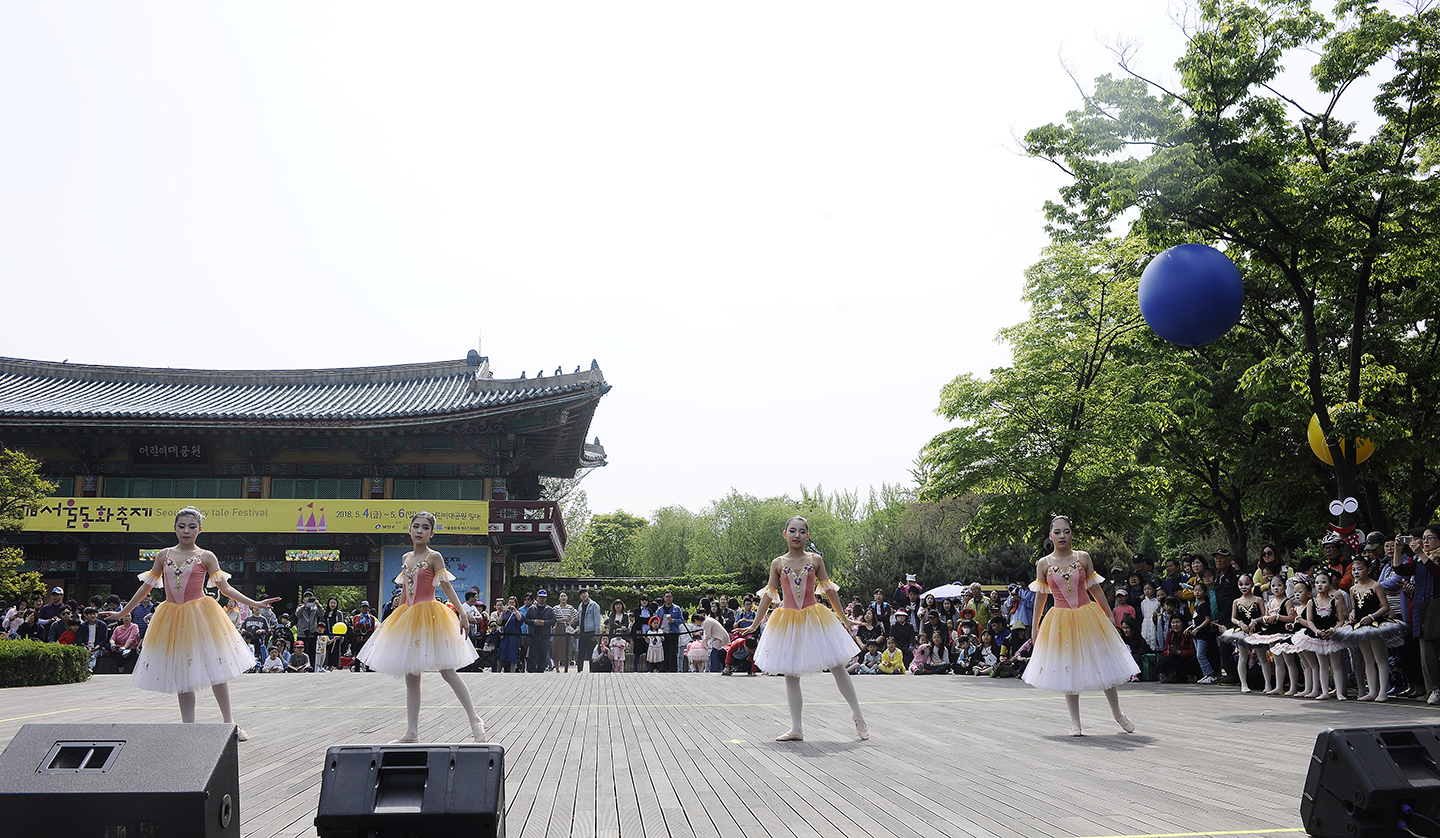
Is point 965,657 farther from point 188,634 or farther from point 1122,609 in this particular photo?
point 188,634

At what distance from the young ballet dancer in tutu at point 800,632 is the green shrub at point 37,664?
14.5 m

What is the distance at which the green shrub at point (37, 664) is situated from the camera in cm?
1709

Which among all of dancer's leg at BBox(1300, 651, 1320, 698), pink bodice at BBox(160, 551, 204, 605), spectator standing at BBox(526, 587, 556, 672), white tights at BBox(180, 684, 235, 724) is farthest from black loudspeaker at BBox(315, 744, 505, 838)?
spectator standing at BBox(526, 587, 556, 672)

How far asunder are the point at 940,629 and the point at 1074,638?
13.3 metres

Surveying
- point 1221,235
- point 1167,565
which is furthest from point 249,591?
point 1221,235

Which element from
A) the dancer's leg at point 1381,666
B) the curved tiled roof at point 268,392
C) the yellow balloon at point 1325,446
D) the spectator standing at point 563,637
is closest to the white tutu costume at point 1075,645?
the dancer's leg at point 1381,666

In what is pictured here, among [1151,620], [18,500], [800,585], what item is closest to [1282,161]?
[1151,620]

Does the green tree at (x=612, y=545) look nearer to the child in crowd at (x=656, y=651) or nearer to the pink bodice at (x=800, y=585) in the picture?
the child in crowd at (x=656, y=651)

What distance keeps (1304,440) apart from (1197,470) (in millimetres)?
4805

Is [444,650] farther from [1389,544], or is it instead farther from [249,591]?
[249,591]

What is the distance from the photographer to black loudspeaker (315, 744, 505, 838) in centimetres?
389

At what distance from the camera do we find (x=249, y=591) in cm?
3069

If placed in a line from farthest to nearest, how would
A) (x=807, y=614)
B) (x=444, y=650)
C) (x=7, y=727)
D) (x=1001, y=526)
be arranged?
1. (x=1001, y=526)
2. (x=7, y=727)
3. (x=807, y=614)
4. (x=444, y=650)

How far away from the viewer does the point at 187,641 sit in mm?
8727
